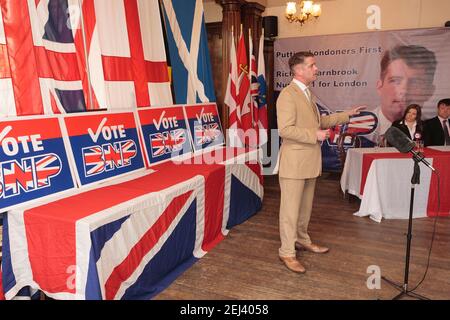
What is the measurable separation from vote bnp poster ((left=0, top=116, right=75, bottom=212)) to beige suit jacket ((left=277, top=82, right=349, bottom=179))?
1.55 metres

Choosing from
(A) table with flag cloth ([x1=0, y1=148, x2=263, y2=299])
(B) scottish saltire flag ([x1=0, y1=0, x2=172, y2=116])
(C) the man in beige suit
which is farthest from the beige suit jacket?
(B) scottish saltire flag ([x1=0, y1=0, x2=172, y2=116])

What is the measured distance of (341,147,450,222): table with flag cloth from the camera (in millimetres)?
3871

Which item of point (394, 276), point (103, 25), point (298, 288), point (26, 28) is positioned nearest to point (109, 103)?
point (103, 25)

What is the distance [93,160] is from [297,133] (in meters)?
1.54

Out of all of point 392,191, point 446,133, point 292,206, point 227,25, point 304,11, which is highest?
point 304,11

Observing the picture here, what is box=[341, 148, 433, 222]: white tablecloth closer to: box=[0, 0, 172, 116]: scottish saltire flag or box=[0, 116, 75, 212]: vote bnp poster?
box=[0, 0, 172, 116]: scottish saltire flag

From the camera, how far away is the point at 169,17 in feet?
13.8

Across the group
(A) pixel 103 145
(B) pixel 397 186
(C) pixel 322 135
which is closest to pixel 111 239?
(A) pixel 103 145

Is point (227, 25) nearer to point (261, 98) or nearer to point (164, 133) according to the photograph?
point (261, 98)

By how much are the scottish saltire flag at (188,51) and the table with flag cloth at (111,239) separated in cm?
160

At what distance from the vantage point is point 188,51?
447cm

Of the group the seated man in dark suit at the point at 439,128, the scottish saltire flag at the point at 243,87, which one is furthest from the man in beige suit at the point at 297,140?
the seated man in dark suit at the point at 439,128

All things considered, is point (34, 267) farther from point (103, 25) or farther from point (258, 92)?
point (258, 92)

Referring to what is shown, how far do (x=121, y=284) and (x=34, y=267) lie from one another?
53 cm
